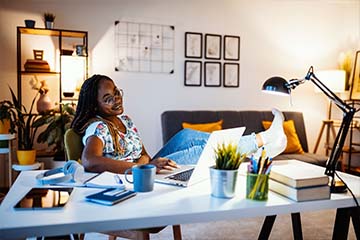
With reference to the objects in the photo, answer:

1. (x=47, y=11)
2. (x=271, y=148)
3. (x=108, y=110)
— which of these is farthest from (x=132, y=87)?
(x=271, y=148)

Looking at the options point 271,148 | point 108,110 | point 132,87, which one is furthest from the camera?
point 132,87

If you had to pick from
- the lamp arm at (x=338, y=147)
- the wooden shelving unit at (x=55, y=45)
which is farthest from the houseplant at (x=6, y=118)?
the lamp arm at (x=338, y=147)

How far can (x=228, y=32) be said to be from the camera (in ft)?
13.2

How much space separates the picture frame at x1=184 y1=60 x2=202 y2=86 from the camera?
389 cm

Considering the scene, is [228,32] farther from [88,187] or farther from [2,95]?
[88,187]

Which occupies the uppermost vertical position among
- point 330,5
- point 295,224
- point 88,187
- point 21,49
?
point 330,5

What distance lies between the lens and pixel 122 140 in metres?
1.71

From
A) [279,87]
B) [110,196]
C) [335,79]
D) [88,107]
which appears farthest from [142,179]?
[335,79]

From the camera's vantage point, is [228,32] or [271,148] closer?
[271,148]

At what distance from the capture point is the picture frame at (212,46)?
155 inches

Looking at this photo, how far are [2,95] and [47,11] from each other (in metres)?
0.92

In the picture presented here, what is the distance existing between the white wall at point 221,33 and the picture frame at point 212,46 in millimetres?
92

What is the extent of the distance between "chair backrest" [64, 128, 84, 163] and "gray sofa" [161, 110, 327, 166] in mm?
1931

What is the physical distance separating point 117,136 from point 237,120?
2399 millimetres
